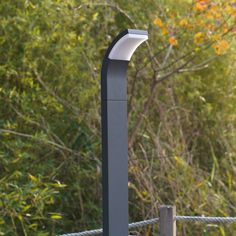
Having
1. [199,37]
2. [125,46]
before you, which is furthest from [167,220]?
[199,37]

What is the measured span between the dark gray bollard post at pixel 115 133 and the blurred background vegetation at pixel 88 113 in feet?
8.61

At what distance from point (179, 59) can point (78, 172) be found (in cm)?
128

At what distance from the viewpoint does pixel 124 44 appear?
124 inches

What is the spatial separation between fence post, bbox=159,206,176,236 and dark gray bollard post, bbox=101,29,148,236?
3.76 ft

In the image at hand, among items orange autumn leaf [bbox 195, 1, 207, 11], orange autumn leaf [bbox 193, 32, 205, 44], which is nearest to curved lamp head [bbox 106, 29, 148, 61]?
orange autumn leaf [bbox 195, 1, 207, 11]

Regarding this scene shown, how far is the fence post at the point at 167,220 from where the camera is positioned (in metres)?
4.31

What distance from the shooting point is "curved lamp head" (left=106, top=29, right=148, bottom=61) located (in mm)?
3129

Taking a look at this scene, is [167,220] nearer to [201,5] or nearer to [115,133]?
[115,133]

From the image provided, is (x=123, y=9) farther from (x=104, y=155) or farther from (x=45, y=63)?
(x=104, y=155)

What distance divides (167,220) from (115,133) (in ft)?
4.33

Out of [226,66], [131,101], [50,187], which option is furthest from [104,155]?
[226,66]

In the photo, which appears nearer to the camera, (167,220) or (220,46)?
(167,220)

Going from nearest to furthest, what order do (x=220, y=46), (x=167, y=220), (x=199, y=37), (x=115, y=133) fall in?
(x=115, y=133), (x=167, y=220), (x=220, y=46), (x=199, y=37)

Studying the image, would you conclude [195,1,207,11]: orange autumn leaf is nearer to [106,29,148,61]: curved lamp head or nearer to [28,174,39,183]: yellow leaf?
[28,174,39,183]: yellow leaf
